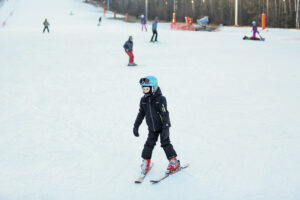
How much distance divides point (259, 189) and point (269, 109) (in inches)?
156

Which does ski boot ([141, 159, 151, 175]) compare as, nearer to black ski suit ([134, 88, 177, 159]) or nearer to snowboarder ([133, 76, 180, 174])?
snowboarder ([133, 76, 180, 174])

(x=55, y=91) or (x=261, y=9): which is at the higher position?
(x=261, y=9)

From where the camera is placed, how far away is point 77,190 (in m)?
4.60

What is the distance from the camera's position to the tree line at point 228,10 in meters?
30.7

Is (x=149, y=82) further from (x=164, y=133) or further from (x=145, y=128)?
(x=145, y=128)

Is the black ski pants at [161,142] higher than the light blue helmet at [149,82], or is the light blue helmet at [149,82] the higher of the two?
the light blue helmet at [149,82]

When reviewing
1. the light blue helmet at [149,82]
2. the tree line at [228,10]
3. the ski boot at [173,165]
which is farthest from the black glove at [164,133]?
the tree line at [228,10]

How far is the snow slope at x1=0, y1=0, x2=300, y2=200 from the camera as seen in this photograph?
4.68 metres

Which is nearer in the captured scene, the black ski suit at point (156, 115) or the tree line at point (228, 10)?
the black ski suit at point (156, 115)

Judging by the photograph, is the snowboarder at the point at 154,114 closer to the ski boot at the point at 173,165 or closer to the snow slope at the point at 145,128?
the ski boot at the point at 173,165

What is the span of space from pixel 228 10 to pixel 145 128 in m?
34.4

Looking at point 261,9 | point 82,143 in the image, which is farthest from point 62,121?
point 261,9

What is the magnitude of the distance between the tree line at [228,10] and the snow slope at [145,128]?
53.1 ft

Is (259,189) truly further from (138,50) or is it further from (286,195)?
(138,50)
